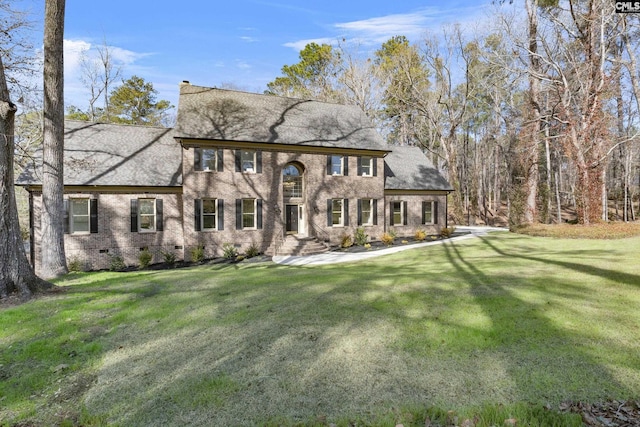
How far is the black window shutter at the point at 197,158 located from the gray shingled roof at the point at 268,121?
720mm

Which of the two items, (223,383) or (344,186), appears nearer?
(223,383)

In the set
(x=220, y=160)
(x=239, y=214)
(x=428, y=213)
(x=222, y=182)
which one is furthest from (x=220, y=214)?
(x=428, y=213)

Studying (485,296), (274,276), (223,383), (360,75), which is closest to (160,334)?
(223,383)

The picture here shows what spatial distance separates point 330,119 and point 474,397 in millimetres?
19576

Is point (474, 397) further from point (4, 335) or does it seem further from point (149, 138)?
point (149, 138)

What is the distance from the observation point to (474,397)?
11.8ft

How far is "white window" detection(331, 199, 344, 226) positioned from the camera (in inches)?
773

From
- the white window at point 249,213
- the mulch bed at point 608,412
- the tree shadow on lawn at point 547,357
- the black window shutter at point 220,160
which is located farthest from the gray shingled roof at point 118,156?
the mulch bed at point 608,412

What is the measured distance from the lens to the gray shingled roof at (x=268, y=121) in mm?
Result: 17469

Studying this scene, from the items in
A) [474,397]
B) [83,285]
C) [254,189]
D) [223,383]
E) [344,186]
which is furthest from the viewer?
[344,186]

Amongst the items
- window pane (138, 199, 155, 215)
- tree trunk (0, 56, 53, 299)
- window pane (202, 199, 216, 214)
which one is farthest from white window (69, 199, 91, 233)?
tree trunk (0, 56, 53, 299)

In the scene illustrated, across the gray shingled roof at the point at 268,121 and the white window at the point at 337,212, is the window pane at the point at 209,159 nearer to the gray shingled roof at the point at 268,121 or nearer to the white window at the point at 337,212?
the gray shingled roof at the point at 268,121

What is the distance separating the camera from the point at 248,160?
58.5ft

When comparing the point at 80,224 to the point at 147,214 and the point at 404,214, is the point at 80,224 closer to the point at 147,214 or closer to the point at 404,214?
the point at 147,214
